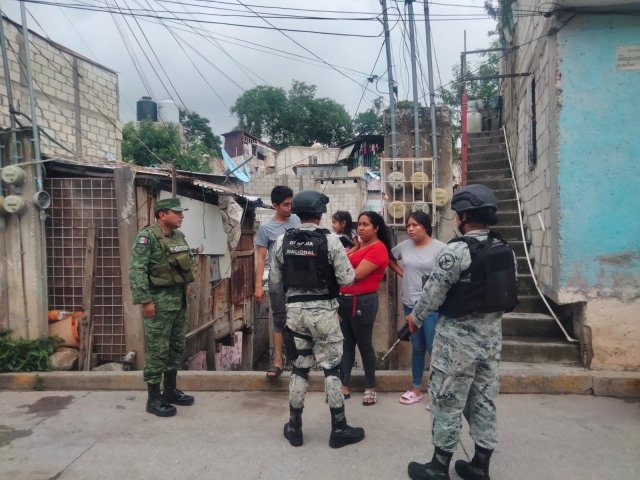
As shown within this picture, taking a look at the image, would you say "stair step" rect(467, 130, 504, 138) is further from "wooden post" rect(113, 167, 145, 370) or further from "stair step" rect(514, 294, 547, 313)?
"wooden post" rect(113, 167, 145, 370)

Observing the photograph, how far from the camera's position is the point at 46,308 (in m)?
5.20

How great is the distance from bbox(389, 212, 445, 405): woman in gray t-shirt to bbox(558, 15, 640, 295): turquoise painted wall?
61.7 inches

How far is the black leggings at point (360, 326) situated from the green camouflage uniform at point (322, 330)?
59 cm

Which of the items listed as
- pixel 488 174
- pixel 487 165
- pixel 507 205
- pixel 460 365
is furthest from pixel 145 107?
pixel 460 365

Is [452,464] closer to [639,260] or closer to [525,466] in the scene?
[525,466]

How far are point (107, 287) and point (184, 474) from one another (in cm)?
338

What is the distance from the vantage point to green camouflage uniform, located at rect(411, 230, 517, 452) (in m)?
2.54

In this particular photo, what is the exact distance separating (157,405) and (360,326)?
184cm

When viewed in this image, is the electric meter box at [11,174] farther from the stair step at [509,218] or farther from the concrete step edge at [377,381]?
the stair step at [509,218]

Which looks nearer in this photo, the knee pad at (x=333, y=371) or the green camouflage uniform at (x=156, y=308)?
the knee pad at (x=333, y=371)

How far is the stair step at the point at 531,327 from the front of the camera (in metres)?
4.93

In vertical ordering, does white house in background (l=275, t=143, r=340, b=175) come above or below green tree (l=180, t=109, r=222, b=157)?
below

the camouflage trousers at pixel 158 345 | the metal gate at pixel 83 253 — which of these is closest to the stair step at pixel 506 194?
the camouflage trousers at pixel 158 345

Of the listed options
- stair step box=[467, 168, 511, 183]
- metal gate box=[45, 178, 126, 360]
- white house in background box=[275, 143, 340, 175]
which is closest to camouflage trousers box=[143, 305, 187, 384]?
metal gate box=[45, 178, 126, 360]
